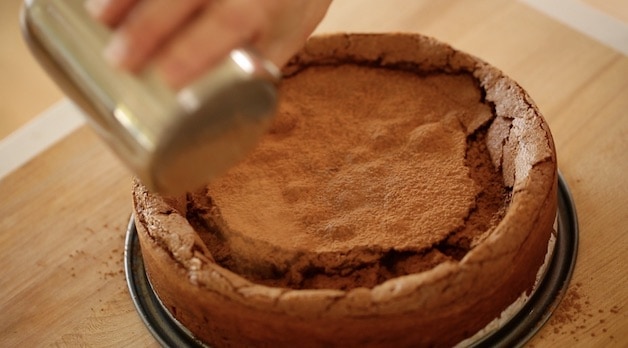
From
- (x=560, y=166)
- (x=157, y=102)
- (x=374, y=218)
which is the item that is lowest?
(x=560, y=166)

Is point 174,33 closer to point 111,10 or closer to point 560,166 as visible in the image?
point 111,10

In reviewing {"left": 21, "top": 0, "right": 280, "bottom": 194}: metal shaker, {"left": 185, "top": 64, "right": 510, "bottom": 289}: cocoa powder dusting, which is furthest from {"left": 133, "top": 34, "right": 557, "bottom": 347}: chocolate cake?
{"left": 21, "top": 0, "right": 280, "bottom": 194}: metal shaker

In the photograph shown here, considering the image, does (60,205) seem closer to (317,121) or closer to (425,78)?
(317,121)

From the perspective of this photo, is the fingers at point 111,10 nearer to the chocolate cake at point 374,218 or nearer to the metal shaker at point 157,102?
the metal shaker at point 157,102

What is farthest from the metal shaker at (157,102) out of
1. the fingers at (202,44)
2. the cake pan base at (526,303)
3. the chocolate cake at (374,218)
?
the cake pan base at (526,303)

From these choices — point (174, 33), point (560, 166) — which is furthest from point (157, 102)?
point (560, 166)

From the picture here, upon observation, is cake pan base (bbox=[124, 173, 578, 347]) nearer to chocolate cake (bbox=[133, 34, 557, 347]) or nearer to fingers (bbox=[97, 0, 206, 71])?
chocolate cake (bbox=[133, 34, 557, 347])
